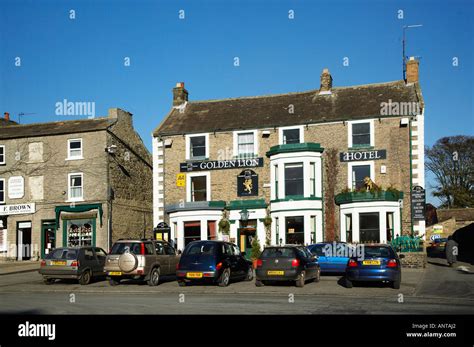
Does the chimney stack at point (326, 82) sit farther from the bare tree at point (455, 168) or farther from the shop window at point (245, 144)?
the bare tree at point (455, 168)

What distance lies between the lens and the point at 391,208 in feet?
109

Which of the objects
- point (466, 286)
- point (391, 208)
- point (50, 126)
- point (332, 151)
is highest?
point (50, 126)

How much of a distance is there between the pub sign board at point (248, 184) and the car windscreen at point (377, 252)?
15435 mm

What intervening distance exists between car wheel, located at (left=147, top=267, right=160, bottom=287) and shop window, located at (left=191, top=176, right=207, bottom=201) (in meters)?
13.9

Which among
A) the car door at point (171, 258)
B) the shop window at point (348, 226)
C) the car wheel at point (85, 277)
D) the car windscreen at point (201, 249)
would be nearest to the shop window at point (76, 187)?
the car wheel at point (85, 277)

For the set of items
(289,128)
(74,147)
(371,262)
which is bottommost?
(371,262)

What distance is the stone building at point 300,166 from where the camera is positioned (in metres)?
33.8

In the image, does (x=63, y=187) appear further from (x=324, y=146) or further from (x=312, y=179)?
(x=324, y=146)

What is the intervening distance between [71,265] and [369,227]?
16.8 m

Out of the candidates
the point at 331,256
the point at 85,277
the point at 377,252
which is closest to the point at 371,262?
the point at 377,252

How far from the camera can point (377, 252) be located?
21.2 meters
